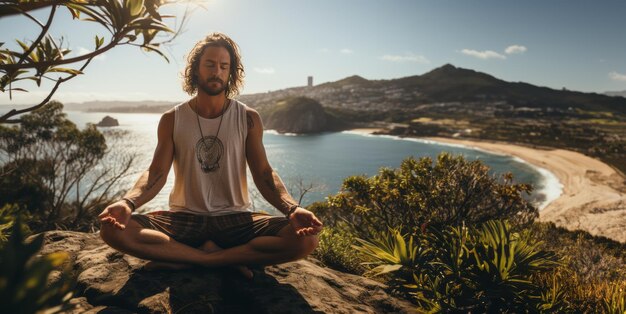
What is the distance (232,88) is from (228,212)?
1.27m

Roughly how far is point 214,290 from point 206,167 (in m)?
1.06

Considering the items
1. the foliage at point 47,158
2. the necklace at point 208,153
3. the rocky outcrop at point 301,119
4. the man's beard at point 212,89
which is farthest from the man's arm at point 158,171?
the rocky outcrop at point 301,119

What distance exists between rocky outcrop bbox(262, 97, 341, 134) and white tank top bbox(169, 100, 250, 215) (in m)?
109

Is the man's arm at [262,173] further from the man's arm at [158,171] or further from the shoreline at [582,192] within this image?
the shoreline at [582,192]

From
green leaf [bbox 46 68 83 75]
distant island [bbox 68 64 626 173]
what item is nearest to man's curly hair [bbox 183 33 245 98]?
green leaf [bbox 46 68 83 75]

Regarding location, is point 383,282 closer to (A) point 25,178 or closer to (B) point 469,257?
(B) point 469,257

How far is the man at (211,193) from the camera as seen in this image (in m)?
2.77

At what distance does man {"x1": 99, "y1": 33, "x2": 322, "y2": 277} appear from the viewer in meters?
2.77

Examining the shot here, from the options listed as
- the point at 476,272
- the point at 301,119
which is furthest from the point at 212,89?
the point at 301,119

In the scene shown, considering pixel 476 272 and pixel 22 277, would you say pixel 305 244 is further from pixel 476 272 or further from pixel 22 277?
pixel 22 277

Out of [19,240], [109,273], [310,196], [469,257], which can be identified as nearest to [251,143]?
[109,273]

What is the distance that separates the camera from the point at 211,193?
3.17 metres

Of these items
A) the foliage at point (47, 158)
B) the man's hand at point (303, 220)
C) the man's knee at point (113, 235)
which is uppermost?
the man's hand at point (303, 220)

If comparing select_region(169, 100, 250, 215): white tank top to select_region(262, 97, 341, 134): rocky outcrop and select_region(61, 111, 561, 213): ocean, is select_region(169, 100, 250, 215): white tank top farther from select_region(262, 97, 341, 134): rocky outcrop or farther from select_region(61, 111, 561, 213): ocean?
select_region(262, 97, 341, 134): rocky outcrop
